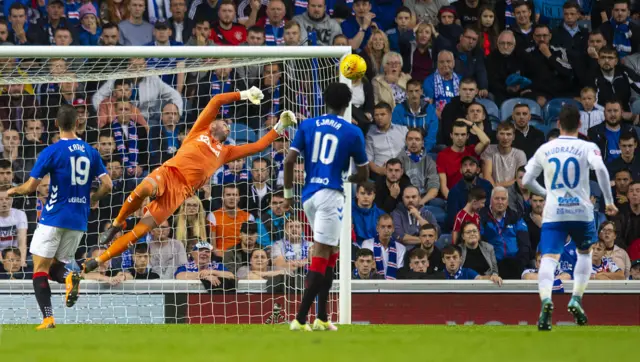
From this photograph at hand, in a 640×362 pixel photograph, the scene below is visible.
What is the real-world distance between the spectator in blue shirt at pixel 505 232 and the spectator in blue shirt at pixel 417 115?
5.04 ft

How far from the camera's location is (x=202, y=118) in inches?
507

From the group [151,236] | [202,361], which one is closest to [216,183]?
[151,236]

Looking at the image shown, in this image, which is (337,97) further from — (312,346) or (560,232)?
(312,346)

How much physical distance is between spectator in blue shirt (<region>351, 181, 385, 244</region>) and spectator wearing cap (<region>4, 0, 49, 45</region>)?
5.38 m

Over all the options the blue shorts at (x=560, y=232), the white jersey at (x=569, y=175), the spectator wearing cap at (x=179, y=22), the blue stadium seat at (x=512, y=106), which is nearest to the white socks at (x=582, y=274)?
the blue shorts at (x=560, y=232)

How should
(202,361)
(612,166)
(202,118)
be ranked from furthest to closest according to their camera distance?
1. (612,166)
2. (202,118)
3. (202,361)

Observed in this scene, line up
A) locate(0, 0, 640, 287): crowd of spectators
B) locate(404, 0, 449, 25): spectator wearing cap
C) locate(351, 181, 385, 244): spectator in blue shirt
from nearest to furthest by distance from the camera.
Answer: locate(0, 0, 640, 287): crowd of spectators
locate(351, 181, 385, 244): spectator in blue shirt
locate(404, 0, 449, 25): spectator wearing cap

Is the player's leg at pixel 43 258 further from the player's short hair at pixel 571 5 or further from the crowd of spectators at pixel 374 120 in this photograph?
the player's short hair at pixel 571 5

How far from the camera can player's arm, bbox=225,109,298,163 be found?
39.4ft

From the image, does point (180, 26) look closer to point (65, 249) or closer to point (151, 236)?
point (151, 236)

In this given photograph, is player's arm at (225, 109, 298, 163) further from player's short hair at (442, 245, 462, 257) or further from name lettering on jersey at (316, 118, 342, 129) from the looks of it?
player's short hair at (442, 245, 462, 257)

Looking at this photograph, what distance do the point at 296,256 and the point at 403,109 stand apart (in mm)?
3394

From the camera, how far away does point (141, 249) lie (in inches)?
578

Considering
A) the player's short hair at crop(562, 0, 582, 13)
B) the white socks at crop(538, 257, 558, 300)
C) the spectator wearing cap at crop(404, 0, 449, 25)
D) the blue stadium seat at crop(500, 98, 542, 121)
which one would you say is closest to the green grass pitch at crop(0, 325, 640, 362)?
the white socks at crop(538, 257, 558, 300)
